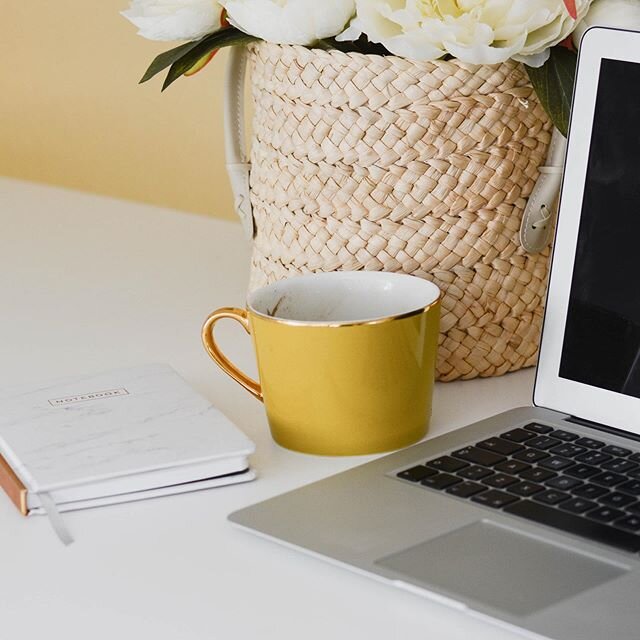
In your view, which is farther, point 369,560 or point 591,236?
point 591,236

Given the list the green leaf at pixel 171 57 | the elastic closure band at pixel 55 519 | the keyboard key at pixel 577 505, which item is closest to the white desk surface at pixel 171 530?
the elastic closure band at pixel 55 519

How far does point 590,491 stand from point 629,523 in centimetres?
4

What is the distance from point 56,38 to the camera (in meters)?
1.85

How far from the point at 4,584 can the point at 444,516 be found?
230 mm

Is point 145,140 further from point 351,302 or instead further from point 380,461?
point 380,461

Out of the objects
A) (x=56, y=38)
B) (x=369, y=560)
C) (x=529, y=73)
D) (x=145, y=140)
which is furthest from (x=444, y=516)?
(x=56, y=38)

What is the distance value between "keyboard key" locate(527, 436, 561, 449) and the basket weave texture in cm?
13

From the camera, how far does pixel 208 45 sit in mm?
855

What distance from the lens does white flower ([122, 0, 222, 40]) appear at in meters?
0.82

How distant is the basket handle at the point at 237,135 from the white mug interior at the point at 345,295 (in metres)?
0.14

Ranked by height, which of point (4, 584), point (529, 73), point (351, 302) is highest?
point (529, 73)

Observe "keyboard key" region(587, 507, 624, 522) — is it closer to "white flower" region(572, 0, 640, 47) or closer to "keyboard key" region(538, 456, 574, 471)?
"keyboard key" region(538, 456, 574, 471)

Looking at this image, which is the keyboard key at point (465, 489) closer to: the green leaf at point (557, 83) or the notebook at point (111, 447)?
the notebook at point (111, 447)

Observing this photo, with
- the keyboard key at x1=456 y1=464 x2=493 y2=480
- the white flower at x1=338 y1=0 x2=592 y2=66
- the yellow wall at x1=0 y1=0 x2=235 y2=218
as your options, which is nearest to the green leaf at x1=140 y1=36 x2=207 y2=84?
the white flower at x1=338 y1=0 x2=592 y2=66
